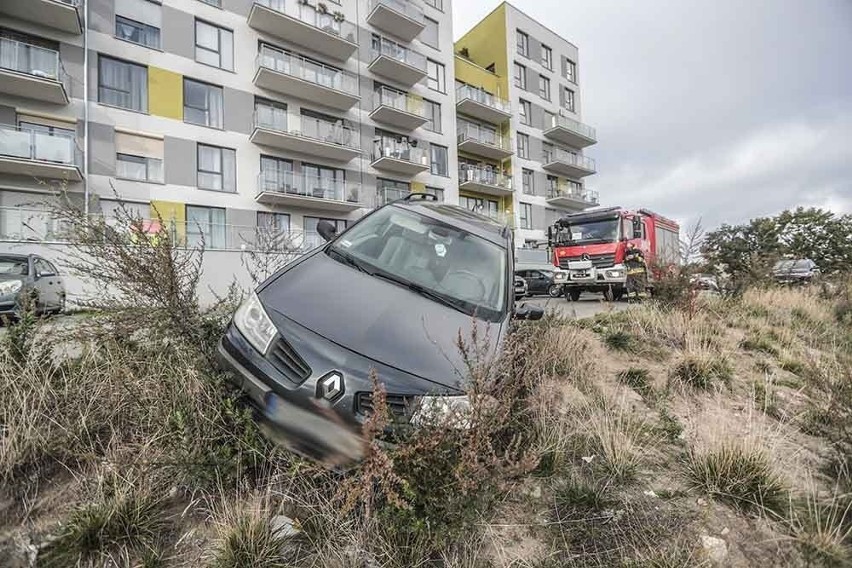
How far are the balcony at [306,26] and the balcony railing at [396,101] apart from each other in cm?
262

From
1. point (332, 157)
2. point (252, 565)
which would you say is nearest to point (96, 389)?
point (252, 565)

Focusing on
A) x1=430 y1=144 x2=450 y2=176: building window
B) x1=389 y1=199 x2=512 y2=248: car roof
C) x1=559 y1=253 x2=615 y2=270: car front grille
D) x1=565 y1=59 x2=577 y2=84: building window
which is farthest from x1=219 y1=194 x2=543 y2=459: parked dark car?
x1=565 y1=59 x2=577 y2=84: building window

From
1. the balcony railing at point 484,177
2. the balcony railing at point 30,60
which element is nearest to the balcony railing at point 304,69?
the balcony railing at point 30,60

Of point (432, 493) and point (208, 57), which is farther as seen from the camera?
point (208, 57)

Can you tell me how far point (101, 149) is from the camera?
1579cm

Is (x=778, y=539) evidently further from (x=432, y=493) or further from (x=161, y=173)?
(x=161, y=173)

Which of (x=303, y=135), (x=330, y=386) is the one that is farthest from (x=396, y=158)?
(x=330, y=386)

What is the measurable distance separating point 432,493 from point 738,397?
3548 mm

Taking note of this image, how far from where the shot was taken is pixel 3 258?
849cm

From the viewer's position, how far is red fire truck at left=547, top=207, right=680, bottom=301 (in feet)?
40.9

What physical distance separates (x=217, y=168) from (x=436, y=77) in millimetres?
16212

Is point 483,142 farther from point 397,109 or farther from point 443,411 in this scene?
point 443,411

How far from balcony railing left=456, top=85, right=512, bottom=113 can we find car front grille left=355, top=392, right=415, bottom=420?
29.3 metres

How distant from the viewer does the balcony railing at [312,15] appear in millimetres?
19961
